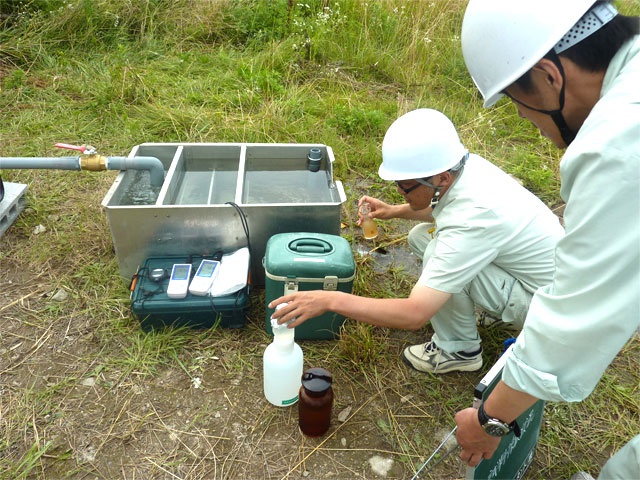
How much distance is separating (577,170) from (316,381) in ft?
4.69

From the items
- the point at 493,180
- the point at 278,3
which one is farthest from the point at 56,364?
the point at 278,3

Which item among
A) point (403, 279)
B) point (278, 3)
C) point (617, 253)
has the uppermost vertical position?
point (617, 253)

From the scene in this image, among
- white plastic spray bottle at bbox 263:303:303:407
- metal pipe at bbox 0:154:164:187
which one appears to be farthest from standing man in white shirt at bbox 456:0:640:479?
metal pipe at bbox 0:154:164:187

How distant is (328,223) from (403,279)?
0.76 m

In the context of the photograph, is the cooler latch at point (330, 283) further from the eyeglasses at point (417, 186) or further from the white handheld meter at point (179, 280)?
the white handheld meter at point (179, 280)

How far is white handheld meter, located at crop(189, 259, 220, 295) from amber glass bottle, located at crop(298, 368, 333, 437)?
825 mm

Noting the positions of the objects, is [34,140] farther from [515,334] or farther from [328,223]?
[515,334]

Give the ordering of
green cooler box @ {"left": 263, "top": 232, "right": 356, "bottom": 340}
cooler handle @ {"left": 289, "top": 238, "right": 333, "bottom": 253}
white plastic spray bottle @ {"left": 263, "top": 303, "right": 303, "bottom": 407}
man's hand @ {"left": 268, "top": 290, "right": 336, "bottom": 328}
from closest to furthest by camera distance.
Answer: man's hand @ {"left": 268, "top": 290, "right": 336, "bottom": 328}, white plastic spray bottle @ {"left": 263, "top": 303, "right": 303, "bottom": 407}, green cooler box @ {"left": 263, "top": 232, "right": 356, "bottom": 340}, cooler handle @ {"left": 289, "top": 238, "right": 333, "bottom": 253}

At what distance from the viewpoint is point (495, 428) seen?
1516 millimetres

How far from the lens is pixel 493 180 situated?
2.32m

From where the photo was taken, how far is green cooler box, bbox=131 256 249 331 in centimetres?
270

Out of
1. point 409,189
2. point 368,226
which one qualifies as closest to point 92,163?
point 368,226

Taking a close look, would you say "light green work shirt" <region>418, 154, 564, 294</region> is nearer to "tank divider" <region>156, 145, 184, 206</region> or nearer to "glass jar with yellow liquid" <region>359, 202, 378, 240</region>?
"glass jar with yellow liquid" <region>359, 202, 378, 240</region>

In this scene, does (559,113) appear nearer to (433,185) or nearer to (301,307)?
(433,185)
